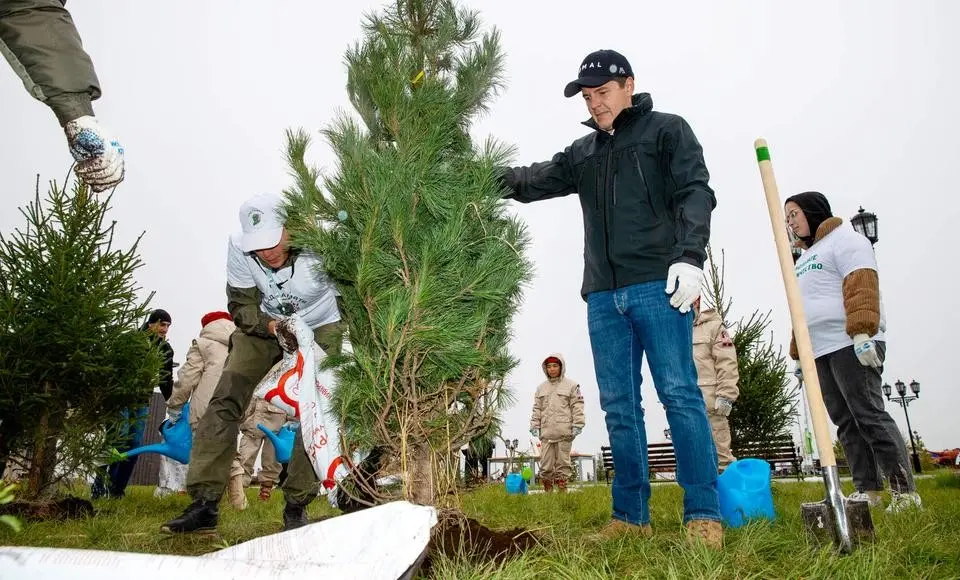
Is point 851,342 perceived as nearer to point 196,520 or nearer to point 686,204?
point 686,204

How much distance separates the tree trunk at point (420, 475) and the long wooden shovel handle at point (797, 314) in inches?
62.5

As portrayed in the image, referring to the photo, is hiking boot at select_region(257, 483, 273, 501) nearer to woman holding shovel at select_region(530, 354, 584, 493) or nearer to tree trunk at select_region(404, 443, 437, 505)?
woman holding shovel at select_region(530, 354, 584, 493)

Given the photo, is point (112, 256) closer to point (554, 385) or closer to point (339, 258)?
point (339, 258)

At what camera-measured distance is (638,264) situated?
118 inches

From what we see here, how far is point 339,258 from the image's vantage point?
9.02 feet

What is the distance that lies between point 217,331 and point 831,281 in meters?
5.65

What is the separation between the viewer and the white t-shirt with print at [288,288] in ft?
12.1

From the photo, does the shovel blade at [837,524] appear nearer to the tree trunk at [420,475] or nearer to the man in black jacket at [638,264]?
the man in black jacket at [638,264]

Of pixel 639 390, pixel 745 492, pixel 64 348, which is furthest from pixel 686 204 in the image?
pixel 64 348

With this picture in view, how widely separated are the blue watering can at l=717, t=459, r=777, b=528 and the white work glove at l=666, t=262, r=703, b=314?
151 cm

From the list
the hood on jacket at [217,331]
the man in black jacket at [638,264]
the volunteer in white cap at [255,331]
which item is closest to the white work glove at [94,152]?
the volunteer in white cap at [255,331]

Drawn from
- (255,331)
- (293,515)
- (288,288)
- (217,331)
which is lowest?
(293,515)

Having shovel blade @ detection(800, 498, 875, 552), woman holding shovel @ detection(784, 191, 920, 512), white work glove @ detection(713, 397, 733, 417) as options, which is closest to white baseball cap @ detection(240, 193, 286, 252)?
shovel blade @ detection(800, 498, 875, 552)

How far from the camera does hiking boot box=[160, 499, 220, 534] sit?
128 inches
